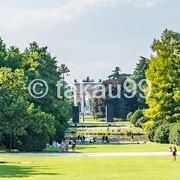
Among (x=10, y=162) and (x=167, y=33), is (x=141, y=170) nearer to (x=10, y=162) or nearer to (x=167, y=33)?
(x=10, y=162)

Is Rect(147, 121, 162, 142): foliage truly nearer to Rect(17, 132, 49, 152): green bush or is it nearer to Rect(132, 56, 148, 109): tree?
Rect(17, 132, 49, 152): green bush

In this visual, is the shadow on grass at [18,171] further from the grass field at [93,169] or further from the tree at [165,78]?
the tree at [165,78]

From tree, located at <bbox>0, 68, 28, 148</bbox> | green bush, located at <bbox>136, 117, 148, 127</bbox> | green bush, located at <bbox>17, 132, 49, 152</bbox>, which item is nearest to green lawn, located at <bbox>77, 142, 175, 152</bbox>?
green bush, located at <bbox>17, 132, 49, 152</bbox>

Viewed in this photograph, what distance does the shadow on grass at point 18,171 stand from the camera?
3356 cm

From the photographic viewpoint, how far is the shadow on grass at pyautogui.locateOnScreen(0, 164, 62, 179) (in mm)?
33562

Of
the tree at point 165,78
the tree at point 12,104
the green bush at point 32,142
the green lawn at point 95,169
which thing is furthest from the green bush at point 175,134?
the green lawn at point 95,169

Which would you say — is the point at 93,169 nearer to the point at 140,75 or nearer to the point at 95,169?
the point at 95,169

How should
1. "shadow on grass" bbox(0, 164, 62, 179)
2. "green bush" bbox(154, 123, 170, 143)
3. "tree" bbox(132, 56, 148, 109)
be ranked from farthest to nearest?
"tree" bbox(132, 56, 148, 109), "green bush" bbox(154, 123, 170, 143), "shadow on grass" bbox(0, 164, 62, 179)

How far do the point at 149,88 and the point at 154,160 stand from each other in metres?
33.3

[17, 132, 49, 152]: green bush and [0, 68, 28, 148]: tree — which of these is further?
[17, 132, 49, 152]: green bush

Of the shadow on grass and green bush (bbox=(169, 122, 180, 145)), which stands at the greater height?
green bush (bbox=(169, 122, 180, 145))

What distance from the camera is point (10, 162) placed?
43.8 meters

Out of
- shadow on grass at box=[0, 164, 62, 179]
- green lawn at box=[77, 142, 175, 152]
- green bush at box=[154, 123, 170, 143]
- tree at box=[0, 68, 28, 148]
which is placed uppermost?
tree at box=[0, 68, 28, 148]

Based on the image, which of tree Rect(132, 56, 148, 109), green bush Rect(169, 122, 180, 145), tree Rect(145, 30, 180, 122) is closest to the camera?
green bush Rect(169, 122, 180, 145)
